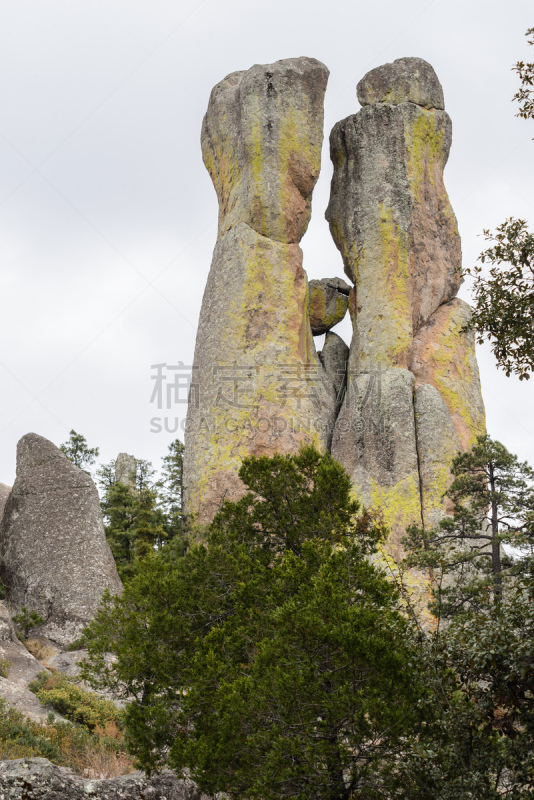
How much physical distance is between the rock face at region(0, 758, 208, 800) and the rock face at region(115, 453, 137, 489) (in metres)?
29.7

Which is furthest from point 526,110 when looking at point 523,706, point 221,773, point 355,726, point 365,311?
point 365,311

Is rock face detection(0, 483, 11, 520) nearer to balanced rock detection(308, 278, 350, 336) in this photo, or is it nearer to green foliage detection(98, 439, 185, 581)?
green foliage detection(98, 439, 185, 581)

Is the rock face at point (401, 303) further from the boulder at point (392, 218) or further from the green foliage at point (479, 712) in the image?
the green foliage at point (479, 712)

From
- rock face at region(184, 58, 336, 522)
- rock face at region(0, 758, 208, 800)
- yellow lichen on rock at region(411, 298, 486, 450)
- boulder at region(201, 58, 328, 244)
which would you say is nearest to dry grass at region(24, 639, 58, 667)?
rock face at region(184, 58, 336, 522)

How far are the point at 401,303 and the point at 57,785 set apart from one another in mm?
24214

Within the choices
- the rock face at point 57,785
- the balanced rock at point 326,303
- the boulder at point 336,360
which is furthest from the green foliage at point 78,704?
the balanced rock at point 326,303

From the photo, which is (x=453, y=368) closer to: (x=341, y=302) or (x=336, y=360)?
(x=336, y=360)

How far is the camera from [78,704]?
17594mm

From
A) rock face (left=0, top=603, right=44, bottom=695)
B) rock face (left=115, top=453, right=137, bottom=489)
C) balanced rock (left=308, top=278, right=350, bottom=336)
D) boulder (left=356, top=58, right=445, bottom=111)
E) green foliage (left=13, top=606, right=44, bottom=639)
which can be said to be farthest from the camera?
rock face (left=115, top=453, right=137, bottom=489)

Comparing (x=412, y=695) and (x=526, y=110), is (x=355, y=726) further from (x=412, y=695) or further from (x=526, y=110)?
(x=526, y=110)

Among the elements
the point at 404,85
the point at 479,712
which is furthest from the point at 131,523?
the point at 479,712

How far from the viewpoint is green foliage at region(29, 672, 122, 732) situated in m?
17.2

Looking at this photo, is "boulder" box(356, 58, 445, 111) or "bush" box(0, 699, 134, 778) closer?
"bush" box(0, 699, 134, 778)

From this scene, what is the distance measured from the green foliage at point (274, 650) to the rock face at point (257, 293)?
1132cm
